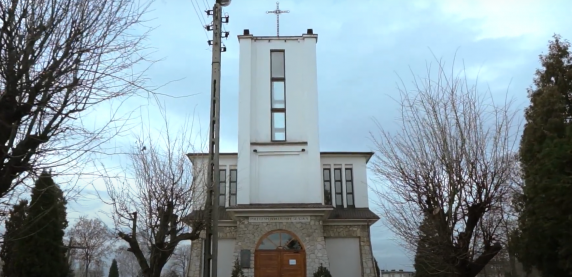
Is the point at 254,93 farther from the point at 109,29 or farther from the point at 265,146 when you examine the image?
the point at 109,29

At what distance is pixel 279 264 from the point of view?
63.2 ft

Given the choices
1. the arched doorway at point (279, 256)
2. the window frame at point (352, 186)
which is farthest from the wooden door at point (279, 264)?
the window frame at point (352, 186)

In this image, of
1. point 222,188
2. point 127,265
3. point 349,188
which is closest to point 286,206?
point 222,188

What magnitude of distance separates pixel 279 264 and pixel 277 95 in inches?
305

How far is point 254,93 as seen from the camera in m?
21.4

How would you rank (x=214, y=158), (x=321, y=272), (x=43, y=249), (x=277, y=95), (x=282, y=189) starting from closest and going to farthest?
(x=214, y=158)
(x=43, y=249)
(x=321, y=272)
(x=282, y=189)
(x=277, y=95)

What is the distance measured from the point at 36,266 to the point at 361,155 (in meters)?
15.8

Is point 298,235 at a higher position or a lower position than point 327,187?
lower

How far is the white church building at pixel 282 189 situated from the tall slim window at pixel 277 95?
0.05 m

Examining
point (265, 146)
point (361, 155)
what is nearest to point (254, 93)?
point (265, 146)

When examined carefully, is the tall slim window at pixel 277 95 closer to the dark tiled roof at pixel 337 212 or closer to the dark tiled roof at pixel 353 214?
the dark tiled roof at pixel 337 212

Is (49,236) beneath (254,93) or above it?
beneath

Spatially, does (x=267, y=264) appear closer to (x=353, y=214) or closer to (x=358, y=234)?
(x=358, y=234)

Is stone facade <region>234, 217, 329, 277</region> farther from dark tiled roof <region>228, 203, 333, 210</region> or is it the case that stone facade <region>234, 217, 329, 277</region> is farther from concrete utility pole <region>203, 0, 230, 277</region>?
concrete utility pole <region>203, 0, 230, 277</region>
